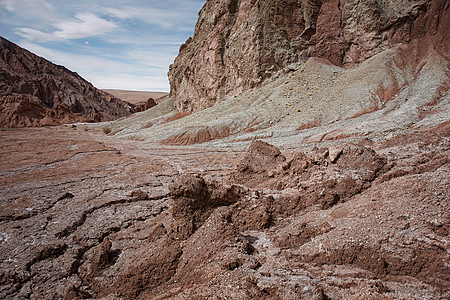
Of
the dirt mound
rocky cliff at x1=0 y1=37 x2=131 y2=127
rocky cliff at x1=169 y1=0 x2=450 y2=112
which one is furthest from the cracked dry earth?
rocky cliff at x1=0 y1=37 x2=131 y2=127

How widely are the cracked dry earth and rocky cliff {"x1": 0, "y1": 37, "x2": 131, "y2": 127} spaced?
155ft

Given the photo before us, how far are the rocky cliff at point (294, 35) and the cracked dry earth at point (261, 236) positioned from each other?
61.3 ft

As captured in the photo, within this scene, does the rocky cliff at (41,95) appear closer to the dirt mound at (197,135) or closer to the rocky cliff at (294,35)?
the rocky cliff at (294,35)

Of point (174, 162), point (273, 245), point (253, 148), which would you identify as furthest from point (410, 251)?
point (174, 162)

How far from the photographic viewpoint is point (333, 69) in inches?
915

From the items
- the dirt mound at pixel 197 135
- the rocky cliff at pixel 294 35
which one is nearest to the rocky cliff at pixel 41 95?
the rocky cliff at pixel 294 35

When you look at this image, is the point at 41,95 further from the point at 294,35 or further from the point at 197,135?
the point at 294,35

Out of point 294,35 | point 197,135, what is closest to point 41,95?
point 197,135

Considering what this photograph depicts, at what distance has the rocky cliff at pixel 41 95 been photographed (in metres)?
44.1

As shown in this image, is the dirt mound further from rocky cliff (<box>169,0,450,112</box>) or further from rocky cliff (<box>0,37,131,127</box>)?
rocky cliff (<box>0,37,131,127</box>)

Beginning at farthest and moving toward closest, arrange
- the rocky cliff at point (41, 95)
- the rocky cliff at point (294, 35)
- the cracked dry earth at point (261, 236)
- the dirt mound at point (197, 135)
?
the rocky cliff at point (41, 95), the rocky cliff at point (294, 35), the dirt mound at point (197, 135), the cracked dry earth at point (261, 236)

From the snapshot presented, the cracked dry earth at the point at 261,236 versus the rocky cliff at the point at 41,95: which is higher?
the rocky cliff at the point at 41,95

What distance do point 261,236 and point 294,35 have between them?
83.4 feet

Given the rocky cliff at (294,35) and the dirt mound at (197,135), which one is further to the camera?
the rocky cliff at (294,35)
